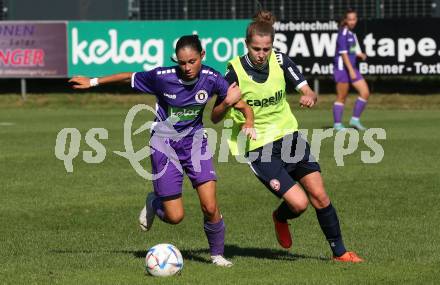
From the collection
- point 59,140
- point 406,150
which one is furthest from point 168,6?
point 406,150

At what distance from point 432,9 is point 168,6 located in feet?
26.8

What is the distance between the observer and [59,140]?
825 inches

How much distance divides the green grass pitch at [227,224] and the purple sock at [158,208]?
A: 424mm

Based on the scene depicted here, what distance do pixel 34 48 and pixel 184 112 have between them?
866 inches

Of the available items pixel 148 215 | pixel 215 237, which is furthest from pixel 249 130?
pixel 148 215

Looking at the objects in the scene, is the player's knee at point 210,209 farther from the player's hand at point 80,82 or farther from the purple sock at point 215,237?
A: the player's hand at point 80,82

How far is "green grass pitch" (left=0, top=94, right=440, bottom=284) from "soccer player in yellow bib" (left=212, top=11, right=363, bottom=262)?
18.0 inches

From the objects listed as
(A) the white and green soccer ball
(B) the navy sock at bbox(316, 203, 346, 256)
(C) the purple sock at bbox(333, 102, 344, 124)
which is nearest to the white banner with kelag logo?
(C) the purple sock at bbox(333, 102, 344, 124)

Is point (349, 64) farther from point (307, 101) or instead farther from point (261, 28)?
point (261, 28)

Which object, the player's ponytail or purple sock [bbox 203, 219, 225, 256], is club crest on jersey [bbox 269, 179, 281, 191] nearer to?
purple sock [bbox 203, 219, 225, 256]

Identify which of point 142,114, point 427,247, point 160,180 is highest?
point 160,180

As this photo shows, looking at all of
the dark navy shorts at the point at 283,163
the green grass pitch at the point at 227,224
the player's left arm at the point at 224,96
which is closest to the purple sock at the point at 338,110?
the green grass pitch at the point at 227,224

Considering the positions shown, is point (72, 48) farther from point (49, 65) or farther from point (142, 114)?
point (142, 114)

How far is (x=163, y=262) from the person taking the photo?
27.8 ft
